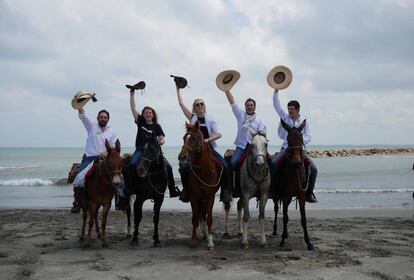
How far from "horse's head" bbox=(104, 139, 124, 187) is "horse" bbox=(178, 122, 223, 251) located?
1105 millimetres

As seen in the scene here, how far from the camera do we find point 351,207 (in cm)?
1709

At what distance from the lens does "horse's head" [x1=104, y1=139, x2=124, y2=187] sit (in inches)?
307

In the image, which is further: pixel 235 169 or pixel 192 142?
pixel 235 169

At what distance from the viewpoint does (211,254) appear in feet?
25.5

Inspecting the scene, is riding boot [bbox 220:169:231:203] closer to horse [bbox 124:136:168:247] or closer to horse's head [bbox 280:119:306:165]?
horse [bbox 124:136:168:247]

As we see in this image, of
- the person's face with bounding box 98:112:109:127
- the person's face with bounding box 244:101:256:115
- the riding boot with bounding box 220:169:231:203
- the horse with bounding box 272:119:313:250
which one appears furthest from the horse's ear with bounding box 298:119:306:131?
the person's face with bounding box 98:112:109:127

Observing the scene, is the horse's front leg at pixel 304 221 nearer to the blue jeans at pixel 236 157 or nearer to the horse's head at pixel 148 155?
the blue jeans at pixel 236 157

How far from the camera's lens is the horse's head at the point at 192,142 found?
7.60 meters

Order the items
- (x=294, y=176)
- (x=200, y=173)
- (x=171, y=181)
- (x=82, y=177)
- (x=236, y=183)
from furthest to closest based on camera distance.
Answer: (x=171, y=181)
(x=236, y=183)
(x=82, y=177)
(x=294, y=176)
(x=200, y=173)

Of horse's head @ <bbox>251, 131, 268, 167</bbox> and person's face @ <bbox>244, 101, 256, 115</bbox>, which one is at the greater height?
person's face @ <bbox>244, 101, 256, 115</bbox>

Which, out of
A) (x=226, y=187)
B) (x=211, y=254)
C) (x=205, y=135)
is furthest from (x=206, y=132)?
(x=211, y=254)

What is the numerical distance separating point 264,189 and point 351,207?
9829 millimetres

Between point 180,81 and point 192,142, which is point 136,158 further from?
point 180,81

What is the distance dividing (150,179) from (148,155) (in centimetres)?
53
